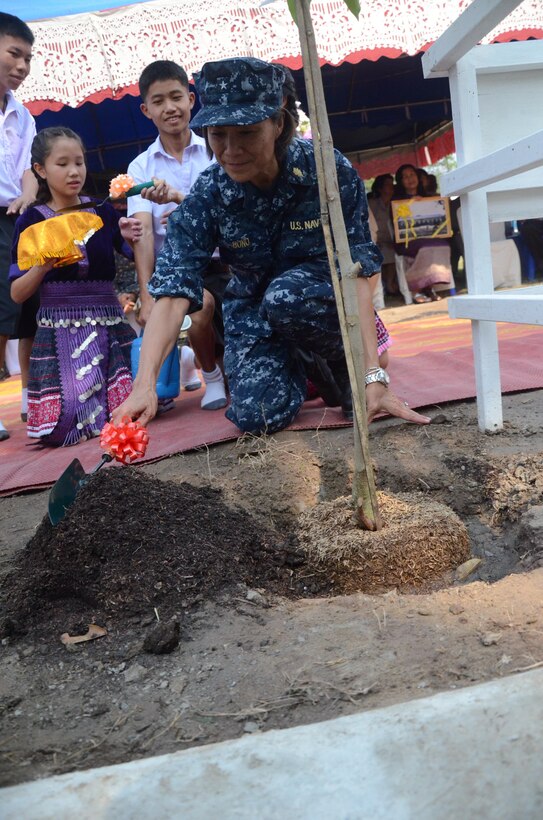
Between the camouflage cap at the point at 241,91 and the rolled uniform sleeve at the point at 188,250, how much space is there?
1.40ft

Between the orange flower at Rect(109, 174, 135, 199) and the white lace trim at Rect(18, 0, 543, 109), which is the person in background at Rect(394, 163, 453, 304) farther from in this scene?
the orange flower at Rect(109, 174, 135, 199)

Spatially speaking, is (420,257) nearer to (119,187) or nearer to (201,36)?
(201,36)

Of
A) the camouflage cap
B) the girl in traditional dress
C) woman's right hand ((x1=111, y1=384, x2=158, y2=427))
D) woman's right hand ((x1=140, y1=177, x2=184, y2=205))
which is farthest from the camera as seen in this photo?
the girl in traditional dress

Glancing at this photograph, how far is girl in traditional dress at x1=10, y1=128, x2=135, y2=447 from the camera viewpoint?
11.4ft

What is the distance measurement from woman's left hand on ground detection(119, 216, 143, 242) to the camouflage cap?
54.8 inches

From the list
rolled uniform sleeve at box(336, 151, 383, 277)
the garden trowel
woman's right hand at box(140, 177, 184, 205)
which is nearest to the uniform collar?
rolled uniform sleeve at box(336, 151, 383, 277)

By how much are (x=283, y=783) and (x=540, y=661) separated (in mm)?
468

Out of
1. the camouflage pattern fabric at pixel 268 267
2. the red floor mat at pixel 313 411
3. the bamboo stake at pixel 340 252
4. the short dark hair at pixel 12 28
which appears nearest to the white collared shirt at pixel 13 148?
the short dark hair at pixel 12 28

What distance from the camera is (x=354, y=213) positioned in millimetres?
2582

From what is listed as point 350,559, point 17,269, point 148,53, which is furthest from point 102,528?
point 148,53

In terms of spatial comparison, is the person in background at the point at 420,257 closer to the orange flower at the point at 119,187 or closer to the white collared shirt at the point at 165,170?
the white collared shirt at the point at 165,170

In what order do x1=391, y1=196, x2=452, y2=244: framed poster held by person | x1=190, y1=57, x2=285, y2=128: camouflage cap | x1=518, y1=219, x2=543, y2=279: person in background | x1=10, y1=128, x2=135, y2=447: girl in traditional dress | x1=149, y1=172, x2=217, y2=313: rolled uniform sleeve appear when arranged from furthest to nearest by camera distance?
x1=518, y1=219, x2=543, y2=279: person in background < x1=391, y1=196, x2=452, y2=244: framed poster held by person < x1=10, y1=128, x2=135, y2=447: girl in traditional dress < x1=149, y1=172, x2=217, y2=313: rolled uniform sleeve < x1=190, y1=57, x2=285, y2=128: camouflage cap

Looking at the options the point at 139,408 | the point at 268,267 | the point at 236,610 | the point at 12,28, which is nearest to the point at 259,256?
the point at 268,267

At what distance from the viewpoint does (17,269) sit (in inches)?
139
